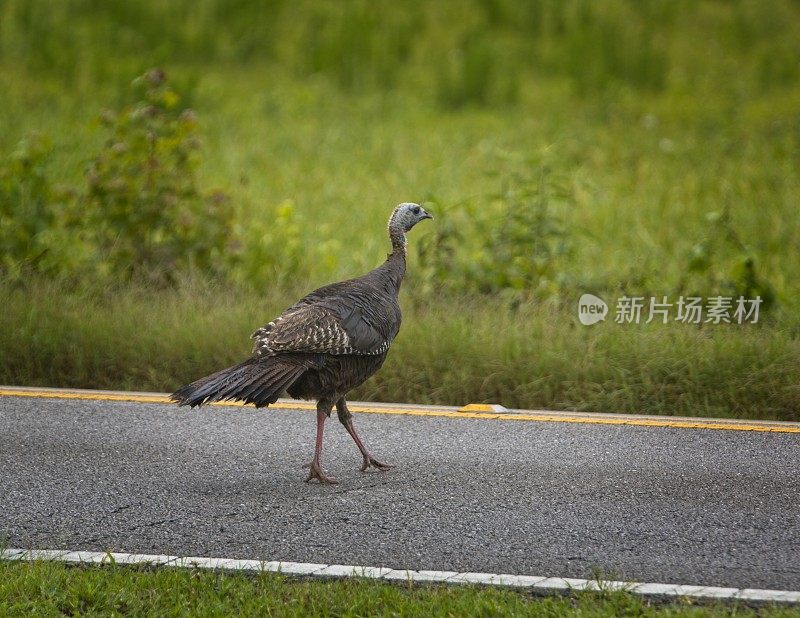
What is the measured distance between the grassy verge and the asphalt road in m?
0.70

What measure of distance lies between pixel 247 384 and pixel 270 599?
1561 millimetres

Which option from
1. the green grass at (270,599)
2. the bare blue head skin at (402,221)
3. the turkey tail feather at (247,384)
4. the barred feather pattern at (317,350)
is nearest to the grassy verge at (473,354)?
the bare blue head skin at (402,221)

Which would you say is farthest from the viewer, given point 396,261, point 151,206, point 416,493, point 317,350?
point 151,206

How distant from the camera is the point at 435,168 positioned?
17594 mm

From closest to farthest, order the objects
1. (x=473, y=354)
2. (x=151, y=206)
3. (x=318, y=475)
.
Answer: (x=318, y=475)
(x=473, y=354)
(x=151, y=206)

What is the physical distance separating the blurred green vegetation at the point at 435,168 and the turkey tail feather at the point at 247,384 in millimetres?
2379

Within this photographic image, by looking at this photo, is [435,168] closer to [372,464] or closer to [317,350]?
[372,464]

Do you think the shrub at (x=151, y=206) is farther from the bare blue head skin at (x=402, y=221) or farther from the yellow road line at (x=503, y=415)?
the bare blue head skin at (x=402, y=221)

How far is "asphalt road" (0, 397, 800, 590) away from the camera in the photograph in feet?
16.9

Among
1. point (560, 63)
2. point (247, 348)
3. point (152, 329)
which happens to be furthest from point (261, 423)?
point (560, 63)

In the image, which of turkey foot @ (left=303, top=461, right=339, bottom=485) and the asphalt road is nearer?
the asphalt road

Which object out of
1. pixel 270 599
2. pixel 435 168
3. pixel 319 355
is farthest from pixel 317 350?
pixel 435 168

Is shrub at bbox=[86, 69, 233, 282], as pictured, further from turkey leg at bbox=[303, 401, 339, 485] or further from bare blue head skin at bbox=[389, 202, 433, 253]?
turkey leg at bbox=[303, 401, 339, 485]

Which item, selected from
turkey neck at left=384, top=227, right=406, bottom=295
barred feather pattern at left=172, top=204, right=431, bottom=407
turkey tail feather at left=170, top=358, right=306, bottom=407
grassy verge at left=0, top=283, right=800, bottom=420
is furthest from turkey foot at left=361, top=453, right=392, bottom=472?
grassy verge at left=0, top=283, right=800, bottom=420
